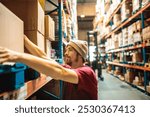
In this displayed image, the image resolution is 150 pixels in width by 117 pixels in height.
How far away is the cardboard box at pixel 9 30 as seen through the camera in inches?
45.1

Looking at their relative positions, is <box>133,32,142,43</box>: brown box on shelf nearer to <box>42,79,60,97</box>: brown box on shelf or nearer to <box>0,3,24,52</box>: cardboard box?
<box>42,79,60,97</box>: brown box on shelf

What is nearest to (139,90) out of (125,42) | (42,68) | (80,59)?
(125,42)

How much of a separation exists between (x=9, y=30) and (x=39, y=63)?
0.88 feet

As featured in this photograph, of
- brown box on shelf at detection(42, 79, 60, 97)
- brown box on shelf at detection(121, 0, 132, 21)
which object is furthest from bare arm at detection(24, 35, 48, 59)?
brown box on shelf at detection(121, 0, 132, 21)

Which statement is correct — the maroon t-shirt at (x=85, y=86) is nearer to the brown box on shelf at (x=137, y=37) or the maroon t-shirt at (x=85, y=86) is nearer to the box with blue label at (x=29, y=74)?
the box with blue label at (x=29, y=74)

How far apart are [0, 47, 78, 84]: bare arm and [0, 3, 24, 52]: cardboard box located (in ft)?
0.53

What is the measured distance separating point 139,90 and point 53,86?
2.69m

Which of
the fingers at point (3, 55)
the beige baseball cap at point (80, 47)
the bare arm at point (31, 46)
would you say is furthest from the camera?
the beige baseball cap at point (80, 47)

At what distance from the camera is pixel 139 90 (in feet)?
18.0

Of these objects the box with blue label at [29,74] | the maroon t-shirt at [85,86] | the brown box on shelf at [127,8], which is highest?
the brown box on shelf at [127,8]

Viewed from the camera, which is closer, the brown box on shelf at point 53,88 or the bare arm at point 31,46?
the bare arm at point 31,46

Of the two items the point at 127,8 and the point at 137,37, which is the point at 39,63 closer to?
the point at 137,37

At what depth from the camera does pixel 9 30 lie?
1.24m

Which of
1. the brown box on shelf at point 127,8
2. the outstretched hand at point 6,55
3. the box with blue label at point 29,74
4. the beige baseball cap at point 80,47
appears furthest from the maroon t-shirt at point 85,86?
the brown box on shelf at point 127,8
